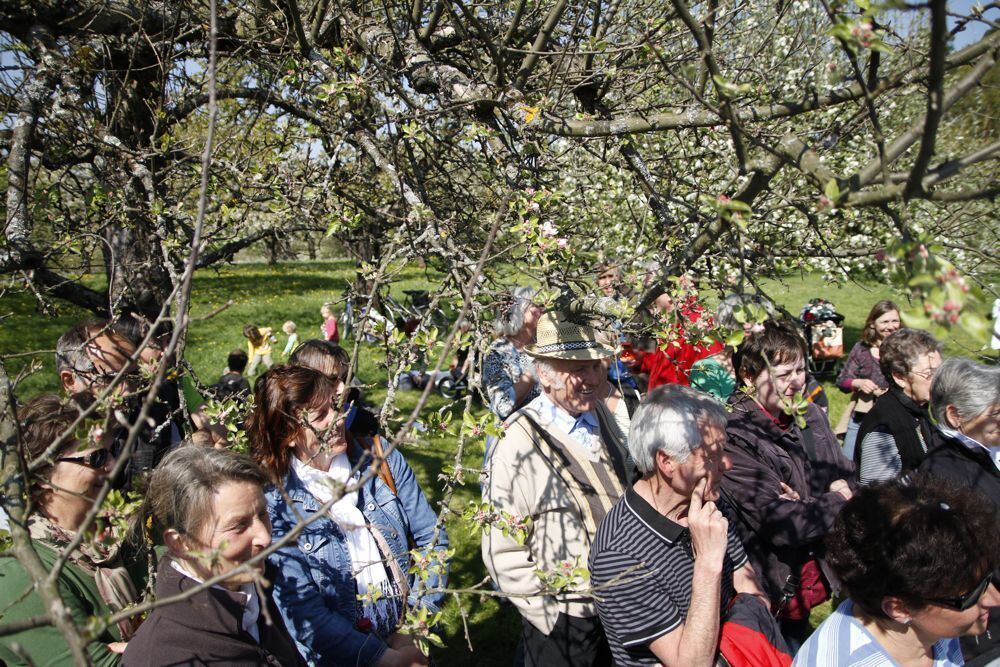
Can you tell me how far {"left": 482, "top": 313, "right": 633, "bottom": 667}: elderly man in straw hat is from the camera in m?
2.58

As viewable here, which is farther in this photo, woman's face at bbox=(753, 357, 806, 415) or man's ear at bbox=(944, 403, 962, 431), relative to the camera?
woman's face at bbox=(753, 357, 806, 415)

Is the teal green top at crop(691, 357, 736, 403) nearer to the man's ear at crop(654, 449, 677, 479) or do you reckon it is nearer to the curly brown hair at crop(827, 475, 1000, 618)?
the man's ear at crop(654, 449, 677, 479)

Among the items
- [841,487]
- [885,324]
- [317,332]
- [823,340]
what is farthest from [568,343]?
[317,332]

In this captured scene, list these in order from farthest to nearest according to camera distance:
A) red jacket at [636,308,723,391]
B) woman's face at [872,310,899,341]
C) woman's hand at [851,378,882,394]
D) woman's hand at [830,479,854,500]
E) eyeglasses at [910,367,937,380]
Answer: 1. woman's hand at [851,378,882,394]
2. woman's face at [872,310,899,341]
3. red jacket at [636,308,723,391]
4. eyeglasses at [910,367,937,380]
5. woman's hand at [830,479,854,500]

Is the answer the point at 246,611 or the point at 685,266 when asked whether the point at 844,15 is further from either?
the point at 246,611

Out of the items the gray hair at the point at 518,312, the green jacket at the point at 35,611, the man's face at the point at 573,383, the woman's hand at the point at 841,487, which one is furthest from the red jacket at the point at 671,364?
the green jacket at the point at 35,611

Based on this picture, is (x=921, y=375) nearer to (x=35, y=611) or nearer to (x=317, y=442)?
(x=317, y=442)

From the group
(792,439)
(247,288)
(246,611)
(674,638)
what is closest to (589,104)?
(792,439)

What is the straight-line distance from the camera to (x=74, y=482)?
2248mm

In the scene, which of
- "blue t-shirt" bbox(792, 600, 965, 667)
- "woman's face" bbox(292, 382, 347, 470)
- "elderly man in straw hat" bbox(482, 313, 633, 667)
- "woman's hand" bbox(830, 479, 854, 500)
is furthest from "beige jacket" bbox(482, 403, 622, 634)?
"woman's hand" bbox(830, 479, 854, 500)

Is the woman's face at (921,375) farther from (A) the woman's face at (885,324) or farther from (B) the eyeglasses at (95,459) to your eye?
(B) the eyeglasses at (95,459)

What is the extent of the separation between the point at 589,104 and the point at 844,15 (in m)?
2.00

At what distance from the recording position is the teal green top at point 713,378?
3783 millimetres

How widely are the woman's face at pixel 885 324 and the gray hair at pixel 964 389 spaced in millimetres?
2155
